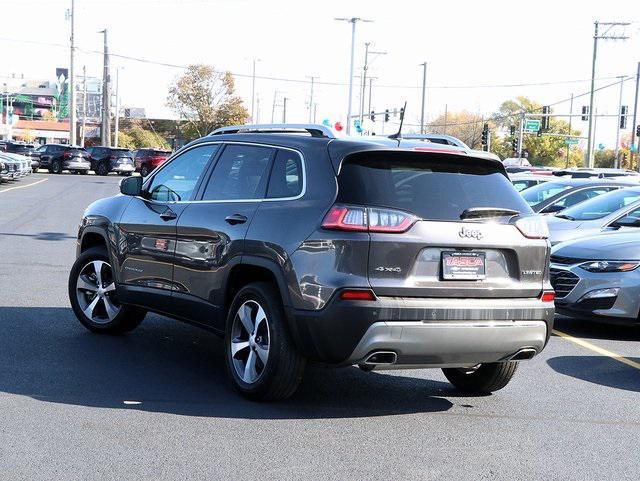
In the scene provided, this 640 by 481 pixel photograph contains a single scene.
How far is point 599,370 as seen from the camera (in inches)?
320

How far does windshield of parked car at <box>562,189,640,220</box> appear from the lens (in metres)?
13.4

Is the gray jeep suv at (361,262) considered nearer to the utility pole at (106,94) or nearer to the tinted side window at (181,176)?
the tinted side window at (181,176)

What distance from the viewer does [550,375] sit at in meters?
7.81

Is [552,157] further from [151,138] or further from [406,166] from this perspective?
[406,166]

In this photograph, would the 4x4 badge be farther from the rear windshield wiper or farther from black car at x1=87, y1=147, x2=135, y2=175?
black car at x1=87, y1=147, x2=135, y2=175

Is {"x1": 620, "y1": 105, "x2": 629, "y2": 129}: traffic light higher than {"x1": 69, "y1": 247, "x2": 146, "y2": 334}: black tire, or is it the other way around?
{"x1": 620, "y1": 105, "x2": 629, "y2": 129}: traffic light

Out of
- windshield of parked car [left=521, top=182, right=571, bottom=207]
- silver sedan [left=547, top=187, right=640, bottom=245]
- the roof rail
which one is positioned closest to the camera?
the roof rail

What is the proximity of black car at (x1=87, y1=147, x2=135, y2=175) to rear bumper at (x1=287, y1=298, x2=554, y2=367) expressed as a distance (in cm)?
5337

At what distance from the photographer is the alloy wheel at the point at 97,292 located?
862cm

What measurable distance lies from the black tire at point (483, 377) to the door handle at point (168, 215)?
2.44 meters

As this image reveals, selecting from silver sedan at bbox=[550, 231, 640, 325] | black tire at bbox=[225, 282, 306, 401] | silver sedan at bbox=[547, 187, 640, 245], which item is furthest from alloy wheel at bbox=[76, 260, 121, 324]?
silver sedan at bbox=[547, 187, 640, 245]

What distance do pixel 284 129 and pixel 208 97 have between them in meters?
88.7

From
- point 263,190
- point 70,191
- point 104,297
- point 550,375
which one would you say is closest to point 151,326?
point 104,297

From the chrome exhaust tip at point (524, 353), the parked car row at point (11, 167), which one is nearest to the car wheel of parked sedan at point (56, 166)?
the parked car row at point (11, 167)
